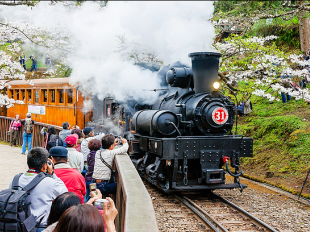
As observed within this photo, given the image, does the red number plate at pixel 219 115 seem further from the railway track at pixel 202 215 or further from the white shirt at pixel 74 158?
the white shirt at pixel 74 158

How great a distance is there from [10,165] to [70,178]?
6734 millimetres

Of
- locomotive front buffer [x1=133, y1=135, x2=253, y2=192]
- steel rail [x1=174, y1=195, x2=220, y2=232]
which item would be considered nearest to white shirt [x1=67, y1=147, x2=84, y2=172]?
locomotive front buffer [x1=133, y1=135, x2=253, y2=192]

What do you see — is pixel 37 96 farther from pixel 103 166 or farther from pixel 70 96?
pixel 103 166

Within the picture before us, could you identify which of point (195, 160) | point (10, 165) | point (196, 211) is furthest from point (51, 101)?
point (196, 211)

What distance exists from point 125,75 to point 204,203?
4383 millimetres

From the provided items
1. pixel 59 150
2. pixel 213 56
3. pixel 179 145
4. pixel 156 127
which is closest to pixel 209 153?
pixel 179 145

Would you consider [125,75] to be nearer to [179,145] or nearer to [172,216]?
[179,145]

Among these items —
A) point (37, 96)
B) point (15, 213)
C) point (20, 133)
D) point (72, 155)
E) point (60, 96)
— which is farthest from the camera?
point (37, 96)

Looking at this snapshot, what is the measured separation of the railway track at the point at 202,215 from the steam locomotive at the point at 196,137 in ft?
1.02

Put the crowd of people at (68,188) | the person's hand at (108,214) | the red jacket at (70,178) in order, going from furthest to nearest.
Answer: the red jacket at (70,178) → the person's hand at (108,214) → the crowd of people at (68,188)

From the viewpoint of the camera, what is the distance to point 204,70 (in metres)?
6.47

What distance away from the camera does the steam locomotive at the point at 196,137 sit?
20.4ft

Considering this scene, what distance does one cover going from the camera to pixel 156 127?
634 centimetres

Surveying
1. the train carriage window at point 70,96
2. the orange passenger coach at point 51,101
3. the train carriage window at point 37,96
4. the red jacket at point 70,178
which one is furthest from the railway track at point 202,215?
the train carriage window at point 37,96
